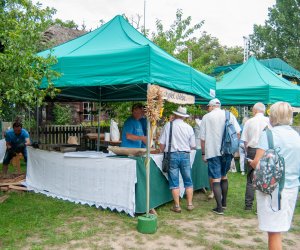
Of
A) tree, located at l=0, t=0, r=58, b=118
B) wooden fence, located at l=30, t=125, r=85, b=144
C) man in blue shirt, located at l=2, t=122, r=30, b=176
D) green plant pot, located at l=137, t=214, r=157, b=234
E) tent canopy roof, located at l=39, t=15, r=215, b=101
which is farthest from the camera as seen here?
wooden fence, located at l=30, t=125, r=85, b=144

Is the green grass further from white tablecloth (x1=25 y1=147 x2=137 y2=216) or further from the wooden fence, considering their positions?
the wooden fence

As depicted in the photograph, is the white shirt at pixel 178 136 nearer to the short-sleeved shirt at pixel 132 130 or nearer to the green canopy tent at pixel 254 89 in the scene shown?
the short-sleeved shirt at pixel 132 130

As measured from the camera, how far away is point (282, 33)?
104ft

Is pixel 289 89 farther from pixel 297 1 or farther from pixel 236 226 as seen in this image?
pixel 297 1

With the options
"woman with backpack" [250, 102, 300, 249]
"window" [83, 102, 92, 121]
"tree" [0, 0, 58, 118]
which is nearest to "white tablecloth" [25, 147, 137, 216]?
"tree" [0, 0, 58, 118]

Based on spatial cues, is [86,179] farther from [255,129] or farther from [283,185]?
[283,185]

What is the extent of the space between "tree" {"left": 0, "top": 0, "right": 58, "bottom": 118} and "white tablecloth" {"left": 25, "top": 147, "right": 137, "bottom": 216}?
5.89ft

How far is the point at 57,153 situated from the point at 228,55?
3726cm

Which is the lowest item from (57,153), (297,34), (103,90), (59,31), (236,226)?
(236,226)

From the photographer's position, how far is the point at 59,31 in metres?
20.5

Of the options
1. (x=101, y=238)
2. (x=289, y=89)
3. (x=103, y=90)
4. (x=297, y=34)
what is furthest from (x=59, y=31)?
(x=297, y=34)

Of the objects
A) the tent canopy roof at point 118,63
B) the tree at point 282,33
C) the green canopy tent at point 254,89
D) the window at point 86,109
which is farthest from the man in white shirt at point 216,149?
the tree at point 282,33

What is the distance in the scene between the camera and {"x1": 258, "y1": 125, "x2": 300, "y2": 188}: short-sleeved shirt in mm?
3104

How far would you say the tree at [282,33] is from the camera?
30.4m
